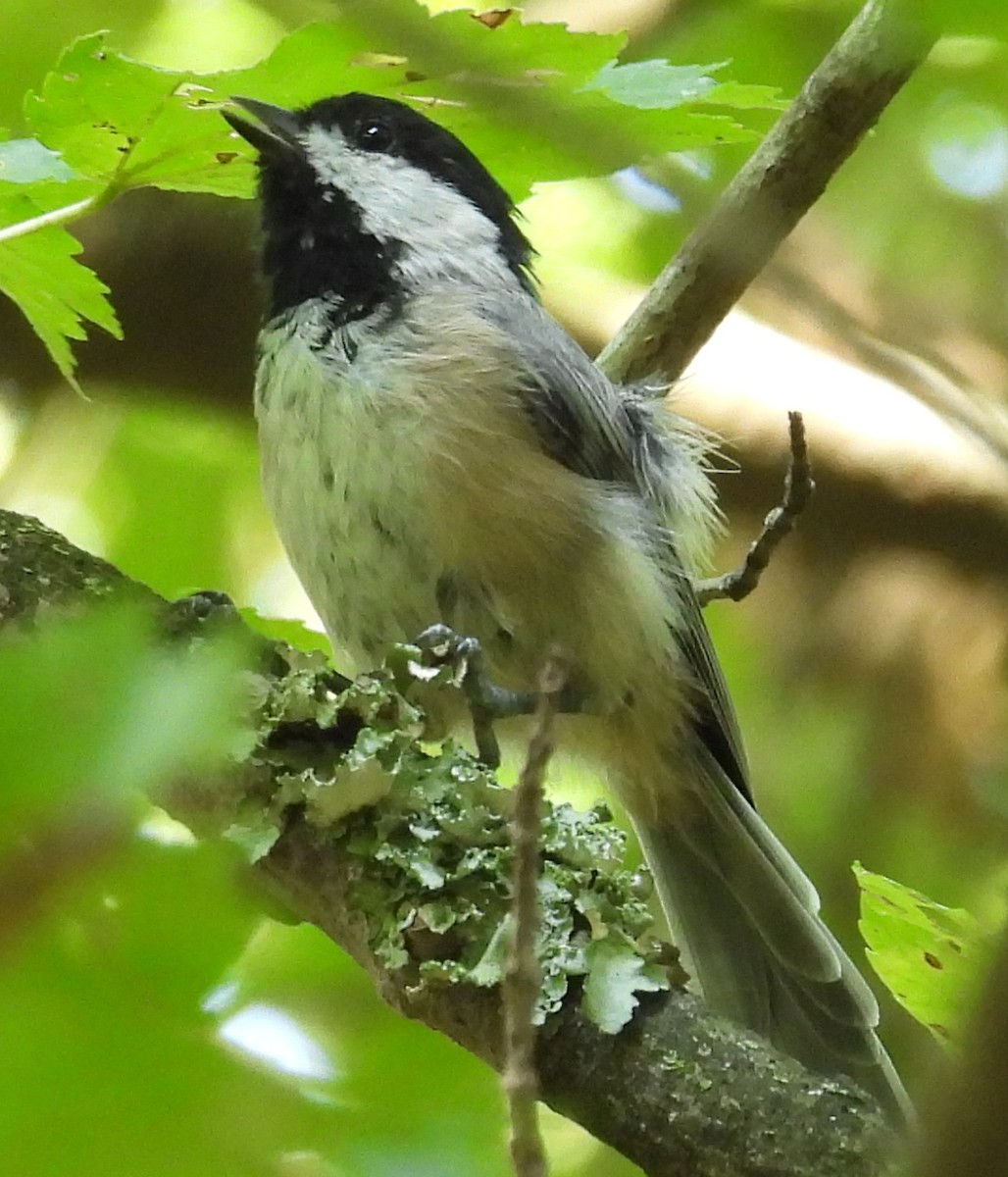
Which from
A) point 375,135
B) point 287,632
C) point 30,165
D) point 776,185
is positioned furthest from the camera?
point 375,135

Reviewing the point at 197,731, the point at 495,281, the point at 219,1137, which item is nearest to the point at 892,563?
the point at 495,281

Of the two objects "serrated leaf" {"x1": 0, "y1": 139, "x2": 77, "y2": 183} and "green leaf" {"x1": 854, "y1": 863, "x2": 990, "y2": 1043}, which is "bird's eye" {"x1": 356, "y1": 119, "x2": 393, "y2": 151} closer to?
"serrated leaf" {"x1": 0, "y1": 139, "x2": 77, "y2": 183}

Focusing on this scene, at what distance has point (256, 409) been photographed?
1563mm

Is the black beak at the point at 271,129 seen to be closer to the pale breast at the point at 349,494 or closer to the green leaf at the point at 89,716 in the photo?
the pale breast at the point at 349,494

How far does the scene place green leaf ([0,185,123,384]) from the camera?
1.08 meters

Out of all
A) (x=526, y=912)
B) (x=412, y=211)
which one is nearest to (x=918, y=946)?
(x=526, y=912)

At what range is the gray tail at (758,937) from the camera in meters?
1.38

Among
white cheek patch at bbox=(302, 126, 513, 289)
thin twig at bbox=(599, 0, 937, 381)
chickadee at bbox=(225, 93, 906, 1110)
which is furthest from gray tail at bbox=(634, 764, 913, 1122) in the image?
white cheek patch at bbox=(302, 126, 513, 289)

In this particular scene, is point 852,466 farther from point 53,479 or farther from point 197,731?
point 197,731

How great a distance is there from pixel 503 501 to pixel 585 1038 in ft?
1.94

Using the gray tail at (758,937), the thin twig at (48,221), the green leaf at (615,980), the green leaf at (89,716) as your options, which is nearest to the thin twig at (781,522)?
the gray tail at (758,937)

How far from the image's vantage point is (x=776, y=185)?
1.48m

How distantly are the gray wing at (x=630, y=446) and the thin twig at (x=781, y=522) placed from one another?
9 cm

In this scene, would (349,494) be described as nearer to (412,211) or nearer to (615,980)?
(412,211)
